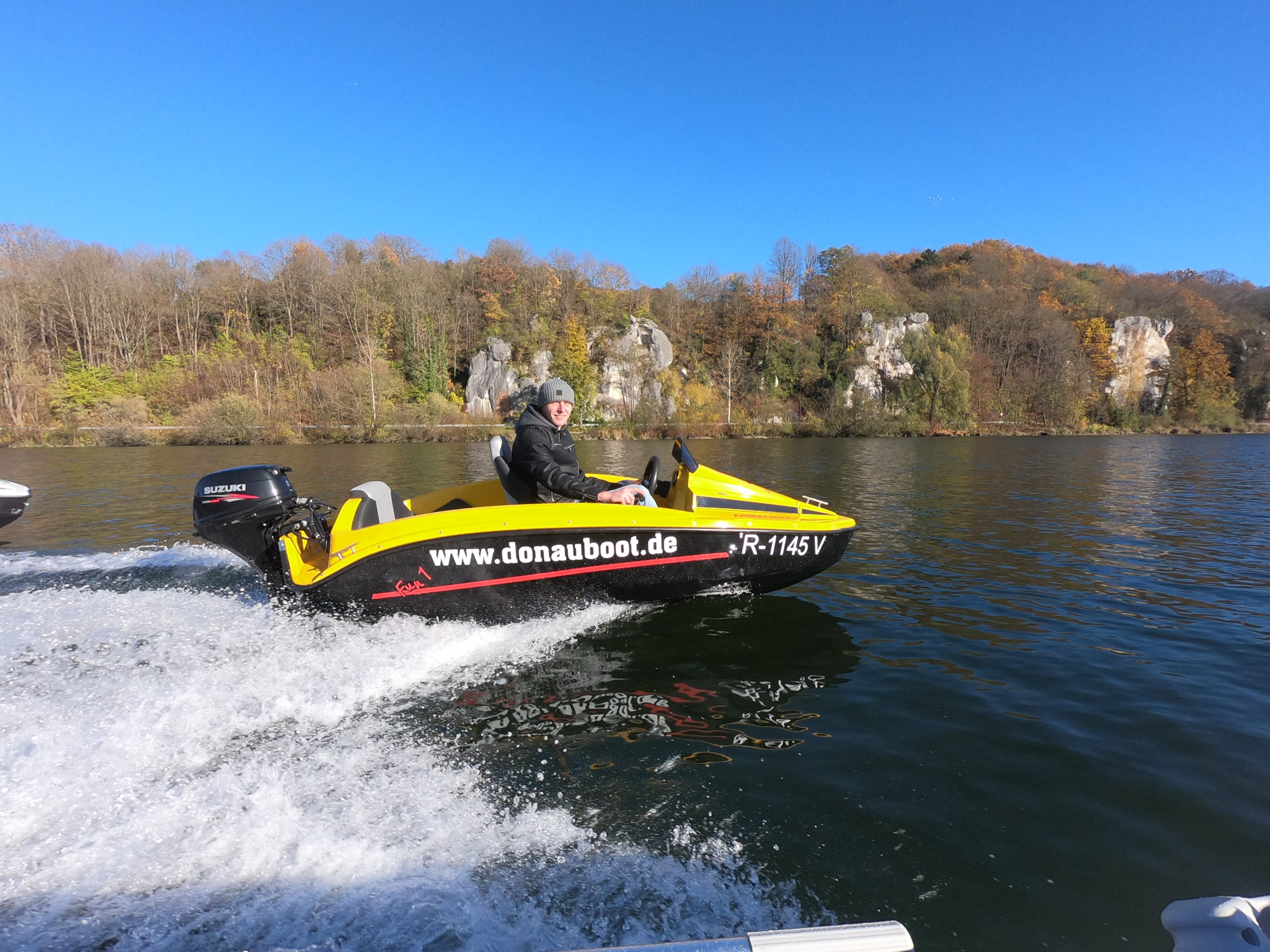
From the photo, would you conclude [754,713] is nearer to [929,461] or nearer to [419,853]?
[419,853]

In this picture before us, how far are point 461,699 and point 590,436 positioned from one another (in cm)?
3850

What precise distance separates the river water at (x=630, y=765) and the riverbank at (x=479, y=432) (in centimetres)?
3223

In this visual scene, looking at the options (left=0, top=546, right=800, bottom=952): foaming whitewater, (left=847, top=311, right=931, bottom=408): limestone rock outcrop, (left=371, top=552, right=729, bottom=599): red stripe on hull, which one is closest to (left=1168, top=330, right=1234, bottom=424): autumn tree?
(left=847, top=311, right=931, bottom=408): limestone rock outcrop

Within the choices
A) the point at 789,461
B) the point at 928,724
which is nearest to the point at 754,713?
the point at 928,724

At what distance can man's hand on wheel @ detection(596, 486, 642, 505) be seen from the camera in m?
5.16

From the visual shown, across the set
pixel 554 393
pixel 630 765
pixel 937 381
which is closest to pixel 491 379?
pixel 937 381

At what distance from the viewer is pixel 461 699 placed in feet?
13.4

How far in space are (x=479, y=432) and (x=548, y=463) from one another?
36056mm

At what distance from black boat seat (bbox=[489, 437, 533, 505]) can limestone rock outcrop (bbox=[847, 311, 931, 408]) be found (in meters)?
49.0

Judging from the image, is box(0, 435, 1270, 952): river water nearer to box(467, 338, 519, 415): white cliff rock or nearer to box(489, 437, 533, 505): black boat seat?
box(489, 437, 533, 505): black boat seat

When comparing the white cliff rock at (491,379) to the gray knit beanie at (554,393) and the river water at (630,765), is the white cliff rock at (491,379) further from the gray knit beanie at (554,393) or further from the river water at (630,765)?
the gray knit beanie at (554,393)

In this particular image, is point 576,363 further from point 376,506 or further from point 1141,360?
point 1141,360

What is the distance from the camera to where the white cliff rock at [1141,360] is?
56.6m

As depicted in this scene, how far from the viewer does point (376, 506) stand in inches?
215
